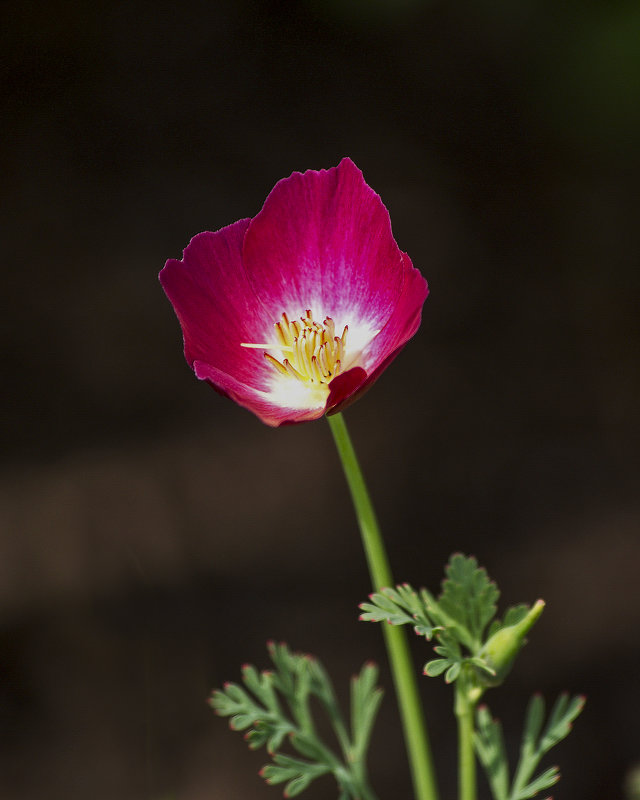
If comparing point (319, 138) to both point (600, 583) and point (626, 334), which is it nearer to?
point (626, 334)

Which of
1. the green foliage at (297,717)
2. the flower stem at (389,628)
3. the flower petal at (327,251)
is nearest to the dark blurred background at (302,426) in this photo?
the green foliage at (297,717)

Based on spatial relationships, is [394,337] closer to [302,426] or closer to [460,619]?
[460,619]

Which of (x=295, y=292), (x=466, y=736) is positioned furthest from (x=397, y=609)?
(x=295, y=292)

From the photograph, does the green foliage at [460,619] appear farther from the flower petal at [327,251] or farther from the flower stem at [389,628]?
the flower petal at [327,251]

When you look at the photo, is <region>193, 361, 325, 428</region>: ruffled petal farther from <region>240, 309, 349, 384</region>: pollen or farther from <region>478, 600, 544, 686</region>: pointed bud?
<region>478, 600, 544, 686</region>: pointed bud

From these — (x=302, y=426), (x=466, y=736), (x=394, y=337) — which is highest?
(x=302, y=426)
